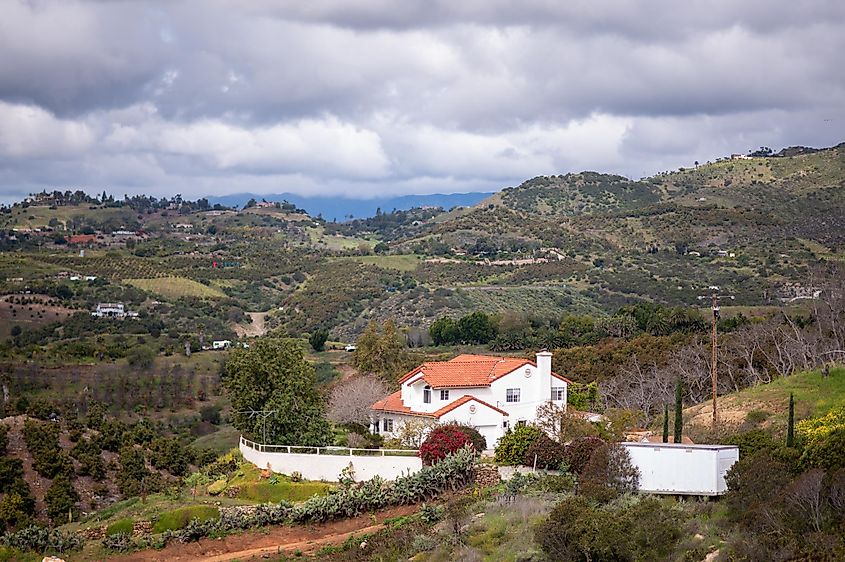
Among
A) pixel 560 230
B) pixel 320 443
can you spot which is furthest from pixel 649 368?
pixel 560 230

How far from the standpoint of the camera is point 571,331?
78812mm

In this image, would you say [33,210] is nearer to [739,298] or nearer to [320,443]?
[739,298]

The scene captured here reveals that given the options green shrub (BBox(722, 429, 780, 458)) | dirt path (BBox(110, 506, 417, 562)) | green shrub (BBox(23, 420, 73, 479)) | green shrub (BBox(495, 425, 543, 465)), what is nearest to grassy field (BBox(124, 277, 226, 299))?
green shrub (BBox(23, 420, 73, 479))

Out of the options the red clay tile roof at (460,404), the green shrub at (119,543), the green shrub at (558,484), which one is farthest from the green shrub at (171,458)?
the green shrub at (558,484)

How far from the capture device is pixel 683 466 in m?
31.6

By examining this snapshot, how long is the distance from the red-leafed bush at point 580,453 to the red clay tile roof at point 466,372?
8.49m

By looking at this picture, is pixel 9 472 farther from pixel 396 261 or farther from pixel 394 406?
pixel 396 261

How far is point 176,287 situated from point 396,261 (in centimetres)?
2624

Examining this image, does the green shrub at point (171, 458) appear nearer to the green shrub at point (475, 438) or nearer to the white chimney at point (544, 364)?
the white chimney at point (544, 364)

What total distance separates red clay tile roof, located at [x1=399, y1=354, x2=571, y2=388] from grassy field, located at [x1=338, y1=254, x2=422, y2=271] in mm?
79907

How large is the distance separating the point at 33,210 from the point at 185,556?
529 ft

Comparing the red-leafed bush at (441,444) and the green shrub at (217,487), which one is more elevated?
the red-leafed bush at (441,444)

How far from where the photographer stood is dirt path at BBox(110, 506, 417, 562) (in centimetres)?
3391

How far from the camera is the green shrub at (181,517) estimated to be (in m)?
35.5
